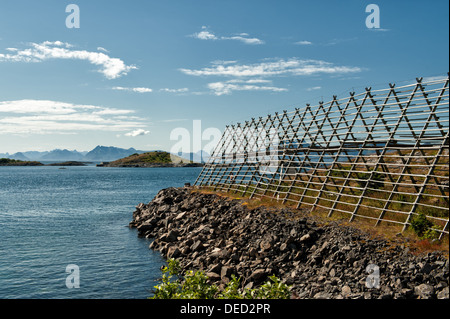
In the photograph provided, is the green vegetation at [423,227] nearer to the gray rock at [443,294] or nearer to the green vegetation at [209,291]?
the gray rock at [443,294]

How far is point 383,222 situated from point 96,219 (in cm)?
3033

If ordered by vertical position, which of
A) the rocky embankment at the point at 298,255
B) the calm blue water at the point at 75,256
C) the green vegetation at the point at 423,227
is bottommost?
the calm blue water at the point at 75,256

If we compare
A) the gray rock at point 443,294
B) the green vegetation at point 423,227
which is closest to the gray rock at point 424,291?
the gray rock at point 443,294

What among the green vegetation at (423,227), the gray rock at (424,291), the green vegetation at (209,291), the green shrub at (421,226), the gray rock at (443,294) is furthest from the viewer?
the green shrub at (421,226)

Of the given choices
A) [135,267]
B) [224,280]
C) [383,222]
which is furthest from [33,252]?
[383,222]

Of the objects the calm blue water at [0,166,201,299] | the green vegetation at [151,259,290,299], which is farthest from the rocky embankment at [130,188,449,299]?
the green vegetation at [151,259,290,299]

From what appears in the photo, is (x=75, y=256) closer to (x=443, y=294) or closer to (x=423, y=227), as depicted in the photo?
(x=423, y=227)

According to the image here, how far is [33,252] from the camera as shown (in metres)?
24.8

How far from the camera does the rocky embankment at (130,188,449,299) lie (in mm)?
11180

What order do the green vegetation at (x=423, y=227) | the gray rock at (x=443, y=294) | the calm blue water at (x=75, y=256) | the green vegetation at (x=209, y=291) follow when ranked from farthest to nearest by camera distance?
the calm blue water at (x=75, y=256)
the green vegetation at (x=423, y=227)
the gray rock at (x=443, y=294)
the green vegetation at (x=209, y=291)

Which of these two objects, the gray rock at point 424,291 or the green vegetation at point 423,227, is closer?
the gray rock at point 424,291

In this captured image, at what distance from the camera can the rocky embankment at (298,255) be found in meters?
11.2

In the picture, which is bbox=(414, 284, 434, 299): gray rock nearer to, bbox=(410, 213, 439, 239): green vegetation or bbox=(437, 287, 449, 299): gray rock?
bbox=(437, 287, 449, 299): gray rock

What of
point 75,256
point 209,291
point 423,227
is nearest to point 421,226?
point 423,227
